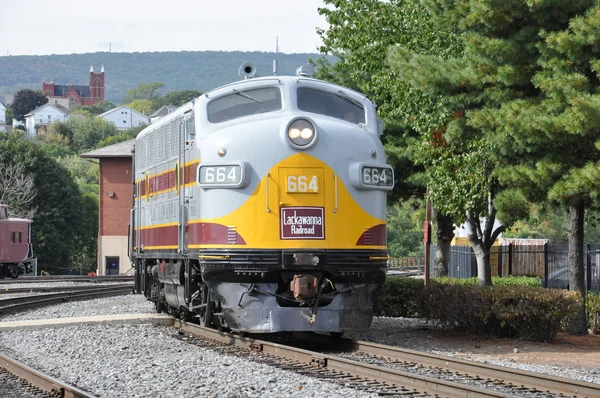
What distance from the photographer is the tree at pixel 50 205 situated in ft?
236

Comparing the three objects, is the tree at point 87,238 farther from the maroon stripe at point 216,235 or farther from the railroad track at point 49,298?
the maroon stripe at point 216,235

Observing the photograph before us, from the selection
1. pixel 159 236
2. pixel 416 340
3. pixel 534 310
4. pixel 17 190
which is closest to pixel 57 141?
pixel 17 190

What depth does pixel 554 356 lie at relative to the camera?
47.5 feet

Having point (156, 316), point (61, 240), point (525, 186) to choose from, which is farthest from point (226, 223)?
point (61, 240)

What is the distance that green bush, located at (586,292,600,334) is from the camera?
19.2 metres

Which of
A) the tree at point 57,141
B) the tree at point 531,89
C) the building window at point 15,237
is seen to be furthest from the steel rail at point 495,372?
the tree at point 57,141

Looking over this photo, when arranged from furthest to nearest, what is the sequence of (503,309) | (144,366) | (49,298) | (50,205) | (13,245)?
(50,205) → (13,245) → (49,298) → (503,309) → (144,366)

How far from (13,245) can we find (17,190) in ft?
80.1

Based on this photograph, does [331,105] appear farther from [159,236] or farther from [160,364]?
[160,364]

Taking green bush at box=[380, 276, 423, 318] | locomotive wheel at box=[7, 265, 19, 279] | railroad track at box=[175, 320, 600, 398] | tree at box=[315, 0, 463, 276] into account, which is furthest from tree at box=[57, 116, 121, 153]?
railroad track at box=[175, 320, 600, 398]

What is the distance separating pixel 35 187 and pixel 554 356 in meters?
64.1

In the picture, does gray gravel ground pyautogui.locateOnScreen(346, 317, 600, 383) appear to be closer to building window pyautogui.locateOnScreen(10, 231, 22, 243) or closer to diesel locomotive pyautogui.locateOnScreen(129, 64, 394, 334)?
diesel locomotive pyautogui.locateOnScreen(129, 64, 394, 334)

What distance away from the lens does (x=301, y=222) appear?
45.2 ft

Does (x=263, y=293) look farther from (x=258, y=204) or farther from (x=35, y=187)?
(x=35, y=187)
